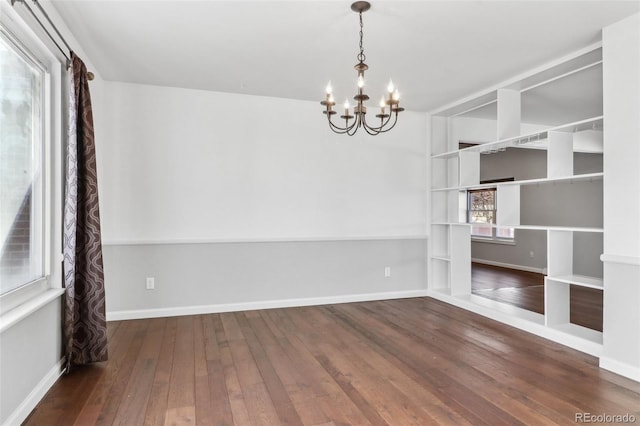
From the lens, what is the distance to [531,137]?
3.93 m

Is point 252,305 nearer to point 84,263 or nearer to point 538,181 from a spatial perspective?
point 84,263

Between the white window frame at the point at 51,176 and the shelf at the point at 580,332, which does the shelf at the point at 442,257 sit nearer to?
the shelf at the point at 580,332

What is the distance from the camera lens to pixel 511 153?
799cm

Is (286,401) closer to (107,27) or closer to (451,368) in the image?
(451,368)

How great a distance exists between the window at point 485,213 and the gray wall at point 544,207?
19cm

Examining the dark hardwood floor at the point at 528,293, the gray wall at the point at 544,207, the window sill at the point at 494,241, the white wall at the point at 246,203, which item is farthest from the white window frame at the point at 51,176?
the window sill at the point at 494,241

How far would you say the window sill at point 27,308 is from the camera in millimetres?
1904

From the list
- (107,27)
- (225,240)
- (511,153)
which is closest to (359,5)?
(107,27)

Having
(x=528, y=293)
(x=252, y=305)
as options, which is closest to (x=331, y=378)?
(x=252, y=305)

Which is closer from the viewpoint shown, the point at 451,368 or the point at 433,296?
the point at 451,368

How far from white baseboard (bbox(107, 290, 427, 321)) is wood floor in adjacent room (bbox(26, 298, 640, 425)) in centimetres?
20

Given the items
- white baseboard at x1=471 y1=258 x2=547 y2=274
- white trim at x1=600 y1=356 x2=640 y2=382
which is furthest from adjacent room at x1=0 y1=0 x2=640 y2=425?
white baseboard at x1=471 y1=258 x2=547 y2=274

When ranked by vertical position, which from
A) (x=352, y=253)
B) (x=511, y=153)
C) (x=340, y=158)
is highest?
(x=511, y=153)

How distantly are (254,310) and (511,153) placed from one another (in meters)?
6.49
